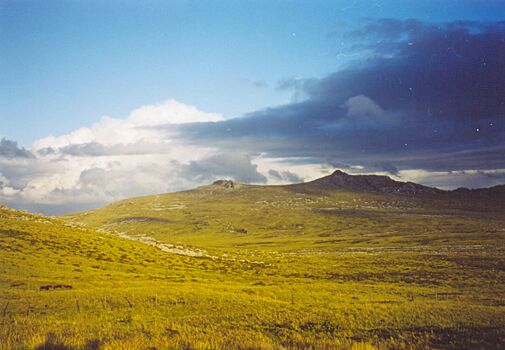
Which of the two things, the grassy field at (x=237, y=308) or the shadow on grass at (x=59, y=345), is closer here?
the shadow on grass at (x=59, y=345)

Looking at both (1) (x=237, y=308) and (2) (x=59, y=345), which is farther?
(1) (x=237, y=308)

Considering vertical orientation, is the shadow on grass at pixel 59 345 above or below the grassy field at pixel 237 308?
above

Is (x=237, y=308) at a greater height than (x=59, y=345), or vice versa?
(x=59, y=345)

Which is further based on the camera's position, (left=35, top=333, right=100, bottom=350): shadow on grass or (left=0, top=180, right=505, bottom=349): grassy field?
(left=0, top=180, right=505, bottom=349): grassy field

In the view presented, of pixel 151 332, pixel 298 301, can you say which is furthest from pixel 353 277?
pixel 151 332

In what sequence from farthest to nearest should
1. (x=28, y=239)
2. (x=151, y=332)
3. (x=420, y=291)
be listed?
1. (x=28, y=239)
2. (x=420, y=291)
3. (x=151, y=332)

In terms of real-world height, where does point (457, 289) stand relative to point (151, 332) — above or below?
below

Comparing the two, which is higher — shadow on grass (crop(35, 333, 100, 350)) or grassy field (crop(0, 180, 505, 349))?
shadow on grass (crop(35, 333, 100, 350))

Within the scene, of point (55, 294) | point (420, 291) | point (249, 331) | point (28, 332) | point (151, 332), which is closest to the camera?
point (28, 332)

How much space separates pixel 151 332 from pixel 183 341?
3762 millimetres

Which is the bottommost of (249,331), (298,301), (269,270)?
(269,270)

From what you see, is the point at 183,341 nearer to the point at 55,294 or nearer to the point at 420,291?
the point at 55,294

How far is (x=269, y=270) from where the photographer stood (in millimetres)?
64375

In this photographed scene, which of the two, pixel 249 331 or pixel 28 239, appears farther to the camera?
pixel 28 239
